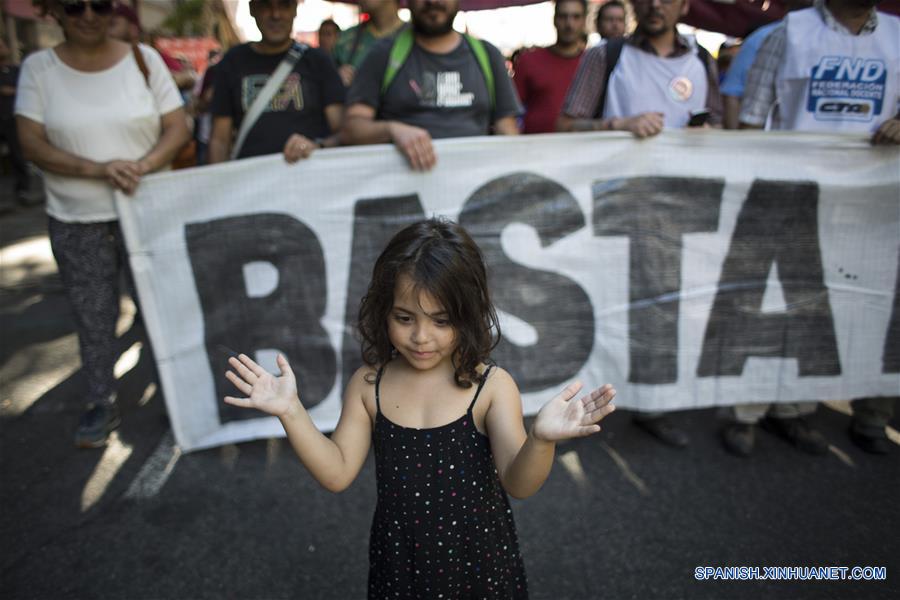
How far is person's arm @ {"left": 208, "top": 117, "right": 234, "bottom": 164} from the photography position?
10.8ft

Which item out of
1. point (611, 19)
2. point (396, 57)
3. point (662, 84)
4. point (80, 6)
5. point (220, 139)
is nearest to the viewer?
point (80, 6)

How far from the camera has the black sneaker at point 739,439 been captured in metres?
3.01

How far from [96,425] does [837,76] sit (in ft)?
12.3

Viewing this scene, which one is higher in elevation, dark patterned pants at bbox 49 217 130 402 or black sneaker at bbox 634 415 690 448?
dark patterned pants at bbox 49 217 130 402

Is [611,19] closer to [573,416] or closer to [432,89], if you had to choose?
[432,89]

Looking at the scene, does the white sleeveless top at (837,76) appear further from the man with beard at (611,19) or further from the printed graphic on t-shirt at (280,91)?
the printed graphic on t-shirt at (280,91)

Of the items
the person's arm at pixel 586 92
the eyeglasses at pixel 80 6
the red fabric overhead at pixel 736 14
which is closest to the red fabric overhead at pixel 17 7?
the eyeglasses at pixel 80 6

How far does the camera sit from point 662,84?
308cm

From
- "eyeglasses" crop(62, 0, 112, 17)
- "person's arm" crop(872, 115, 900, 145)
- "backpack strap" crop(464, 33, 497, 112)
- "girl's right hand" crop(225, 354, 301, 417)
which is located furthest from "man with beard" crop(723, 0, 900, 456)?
"eyeglasses" crop(62, 0, 112, 17)

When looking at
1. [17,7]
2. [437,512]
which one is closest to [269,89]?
[437,512]

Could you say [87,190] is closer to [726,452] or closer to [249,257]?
[249,257]

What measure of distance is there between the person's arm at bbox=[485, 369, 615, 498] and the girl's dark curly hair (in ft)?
0.29

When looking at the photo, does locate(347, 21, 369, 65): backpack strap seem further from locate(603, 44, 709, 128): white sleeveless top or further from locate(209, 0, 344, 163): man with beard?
locate(603, 44, 709, 128): white sleeveless top

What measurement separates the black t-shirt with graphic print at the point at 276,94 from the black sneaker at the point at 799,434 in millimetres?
2700
